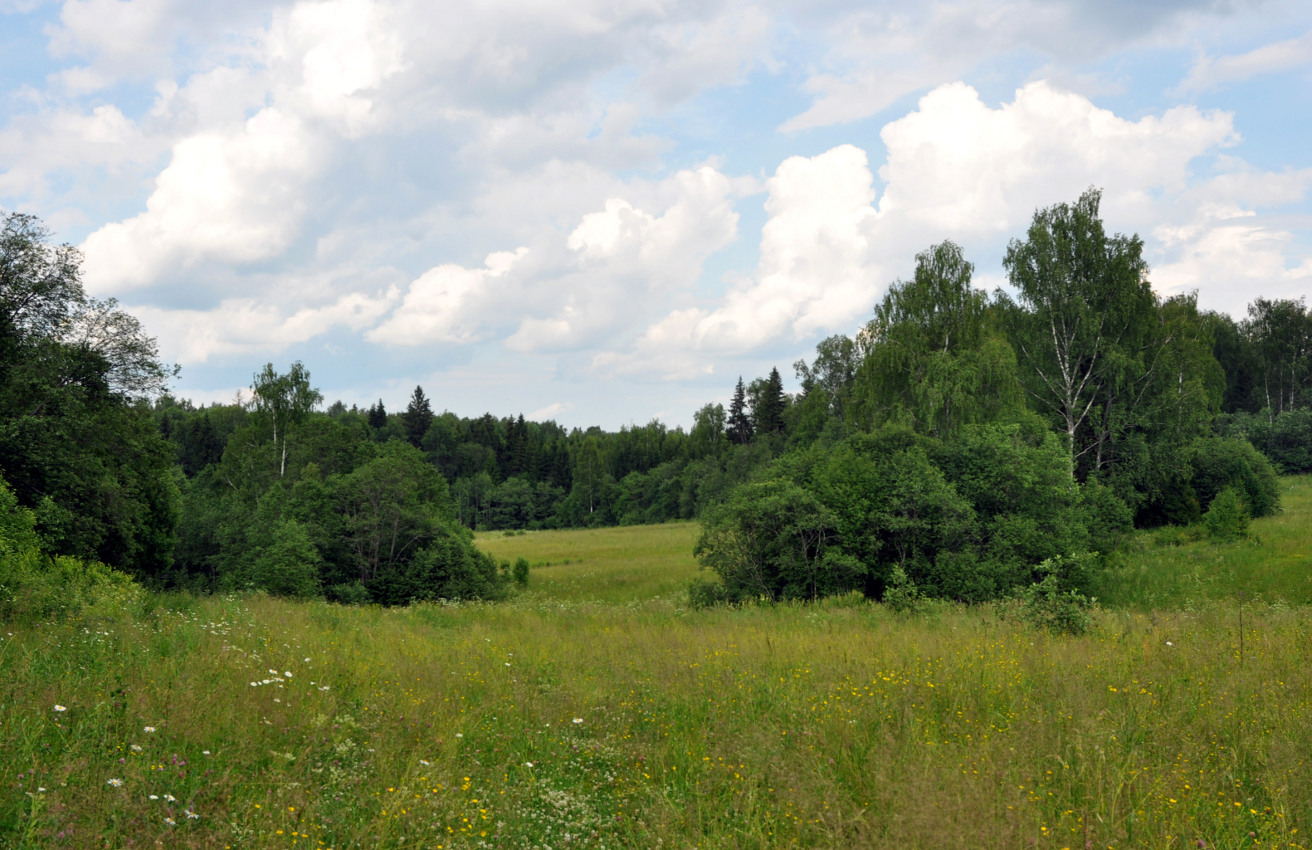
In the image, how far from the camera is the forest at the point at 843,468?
20.3 meters

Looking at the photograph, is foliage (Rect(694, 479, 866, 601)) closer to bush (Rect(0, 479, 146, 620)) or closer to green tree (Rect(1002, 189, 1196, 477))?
bush (Rect(0, 479, 146, 620))

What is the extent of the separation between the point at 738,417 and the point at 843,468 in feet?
227

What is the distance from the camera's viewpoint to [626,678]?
26.0ft

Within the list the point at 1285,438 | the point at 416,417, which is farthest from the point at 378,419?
the point at 1285,438

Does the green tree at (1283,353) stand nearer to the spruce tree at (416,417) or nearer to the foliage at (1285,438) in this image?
the foliage at (1285,438)

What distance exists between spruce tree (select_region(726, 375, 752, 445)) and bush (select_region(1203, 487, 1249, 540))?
6136cm

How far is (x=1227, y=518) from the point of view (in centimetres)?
2919

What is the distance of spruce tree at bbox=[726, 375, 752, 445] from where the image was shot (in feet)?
297

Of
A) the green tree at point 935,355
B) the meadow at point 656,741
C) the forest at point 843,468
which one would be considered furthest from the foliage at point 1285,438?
the meadow at point 656,741

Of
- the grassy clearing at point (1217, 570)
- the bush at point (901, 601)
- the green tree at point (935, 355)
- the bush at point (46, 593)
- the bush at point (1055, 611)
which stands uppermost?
the green tree at point (935, 355)

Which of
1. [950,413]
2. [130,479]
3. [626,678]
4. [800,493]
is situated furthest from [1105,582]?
[130,479]

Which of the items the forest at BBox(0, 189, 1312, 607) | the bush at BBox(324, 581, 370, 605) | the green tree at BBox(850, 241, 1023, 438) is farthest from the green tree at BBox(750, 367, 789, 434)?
the bush at BBox(324, 581, 370, 605)

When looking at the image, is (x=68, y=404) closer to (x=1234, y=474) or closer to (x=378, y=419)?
(x=1234, y=474)

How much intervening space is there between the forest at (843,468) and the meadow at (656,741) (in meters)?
5.10
